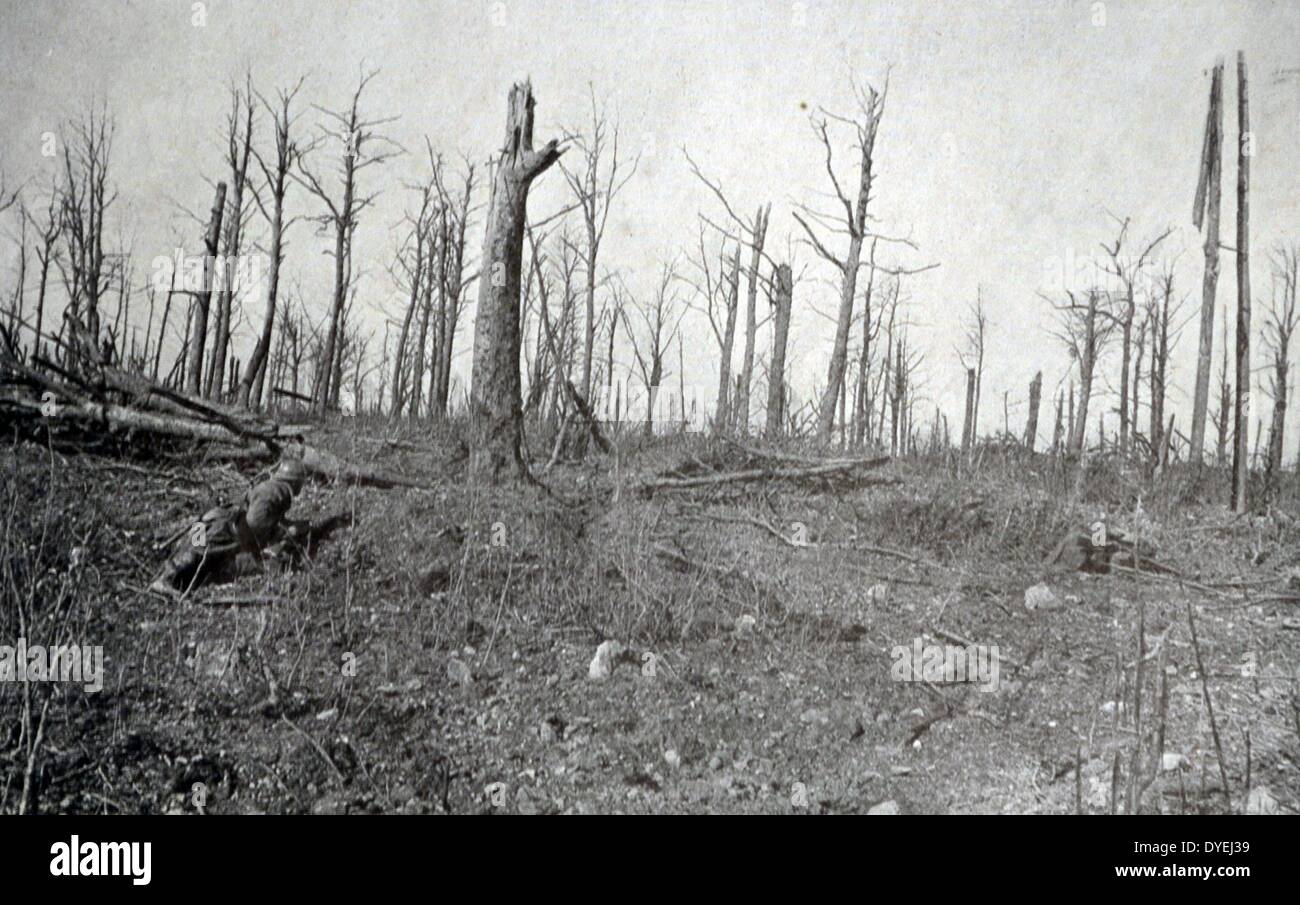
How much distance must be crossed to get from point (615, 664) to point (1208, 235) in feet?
35.8

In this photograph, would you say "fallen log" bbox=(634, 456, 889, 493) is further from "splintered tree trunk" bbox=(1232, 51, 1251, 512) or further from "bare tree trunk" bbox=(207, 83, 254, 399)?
"bare tree trunk" bbox=(207, 83, 254, 399)

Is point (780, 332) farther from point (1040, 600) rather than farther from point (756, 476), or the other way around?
point (1040, 600)

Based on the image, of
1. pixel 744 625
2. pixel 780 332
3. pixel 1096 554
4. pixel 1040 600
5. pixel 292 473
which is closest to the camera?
pixel 744 625

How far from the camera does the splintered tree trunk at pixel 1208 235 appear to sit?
8969 millimetres

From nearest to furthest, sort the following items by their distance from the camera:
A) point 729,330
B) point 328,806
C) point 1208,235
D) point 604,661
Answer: point 328,806
point 604,661
point 1208,235
point 729,330

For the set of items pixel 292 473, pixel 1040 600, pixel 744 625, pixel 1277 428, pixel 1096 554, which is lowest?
pixel 744 625

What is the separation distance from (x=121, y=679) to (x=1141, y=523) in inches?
331

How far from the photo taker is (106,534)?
174 inches

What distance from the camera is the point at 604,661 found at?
3713 millimetres

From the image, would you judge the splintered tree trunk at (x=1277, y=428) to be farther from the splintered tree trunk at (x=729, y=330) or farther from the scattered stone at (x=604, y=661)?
the splintered tree trunk at (x=729, y=330)

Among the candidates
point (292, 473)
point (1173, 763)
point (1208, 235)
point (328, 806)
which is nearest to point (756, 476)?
point (292, 473)

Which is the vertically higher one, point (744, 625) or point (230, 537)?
point (230, 537)

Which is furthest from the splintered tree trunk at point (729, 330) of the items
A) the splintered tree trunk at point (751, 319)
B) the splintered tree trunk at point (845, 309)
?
the splintered tree trunk at point (845, 309)

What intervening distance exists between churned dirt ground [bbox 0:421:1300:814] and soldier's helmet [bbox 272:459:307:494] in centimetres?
19
